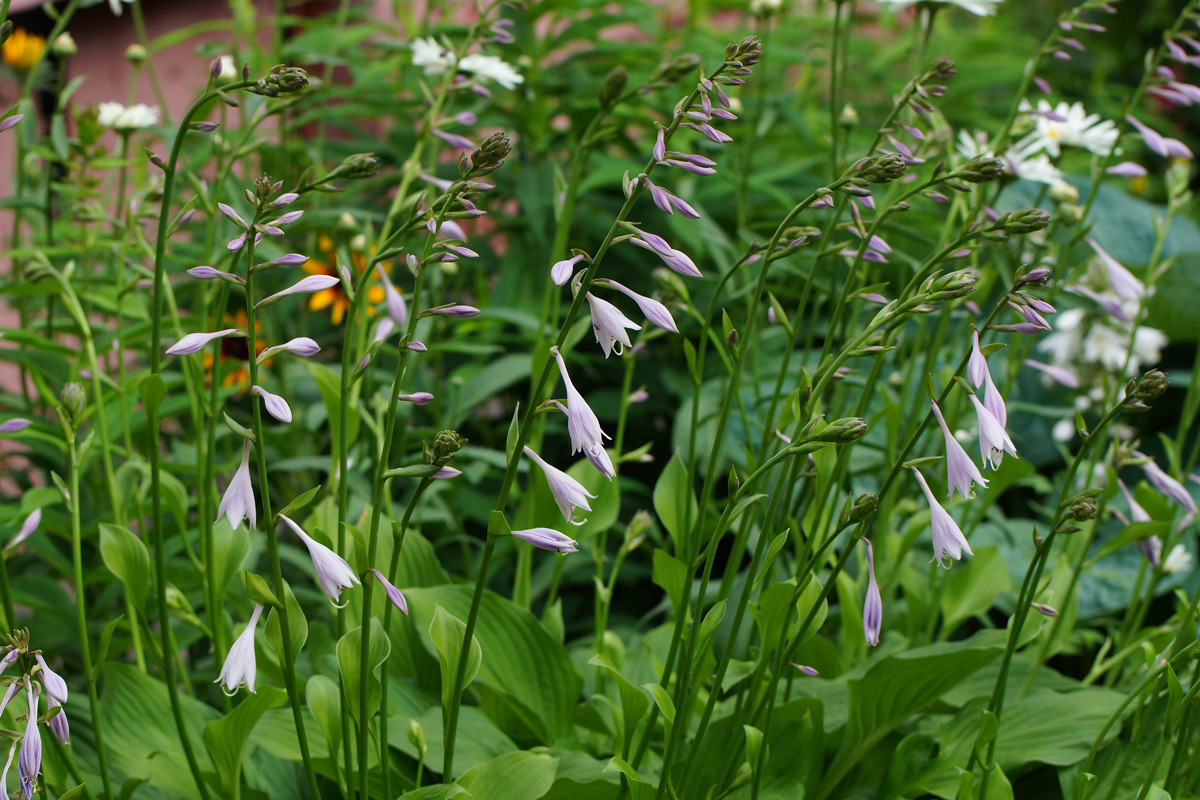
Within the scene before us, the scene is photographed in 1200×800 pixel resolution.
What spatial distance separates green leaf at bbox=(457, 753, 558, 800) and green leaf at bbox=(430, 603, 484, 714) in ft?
0.27

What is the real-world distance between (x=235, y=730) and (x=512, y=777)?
23 cm

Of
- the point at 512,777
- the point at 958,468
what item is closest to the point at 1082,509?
the point at 958,468

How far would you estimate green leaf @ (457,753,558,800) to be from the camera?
744 millimetres

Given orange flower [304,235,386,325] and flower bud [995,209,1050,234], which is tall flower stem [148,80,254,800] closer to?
flower bud [995,209,1050,234]

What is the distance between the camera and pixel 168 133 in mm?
1525

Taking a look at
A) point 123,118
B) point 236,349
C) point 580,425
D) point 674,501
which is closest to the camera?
point 580,425

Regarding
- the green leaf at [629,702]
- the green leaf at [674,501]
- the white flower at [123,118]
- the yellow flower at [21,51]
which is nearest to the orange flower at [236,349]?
the white flower at [123,118]

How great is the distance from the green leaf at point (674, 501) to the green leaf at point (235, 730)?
39 centimetres

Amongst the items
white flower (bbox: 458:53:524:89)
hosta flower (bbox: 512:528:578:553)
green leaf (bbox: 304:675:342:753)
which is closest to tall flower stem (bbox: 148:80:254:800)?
green leaf (bbox: 304:675:342:753)

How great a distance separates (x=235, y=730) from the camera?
77 centimetres

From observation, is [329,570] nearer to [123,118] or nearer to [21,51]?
[123,118]

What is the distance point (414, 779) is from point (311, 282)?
580mm

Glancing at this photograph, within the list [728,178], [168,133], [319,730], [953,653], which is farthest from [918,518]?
[168,133]

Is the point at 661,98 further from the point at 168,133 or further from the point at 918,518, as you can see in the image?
the point at 918,518
